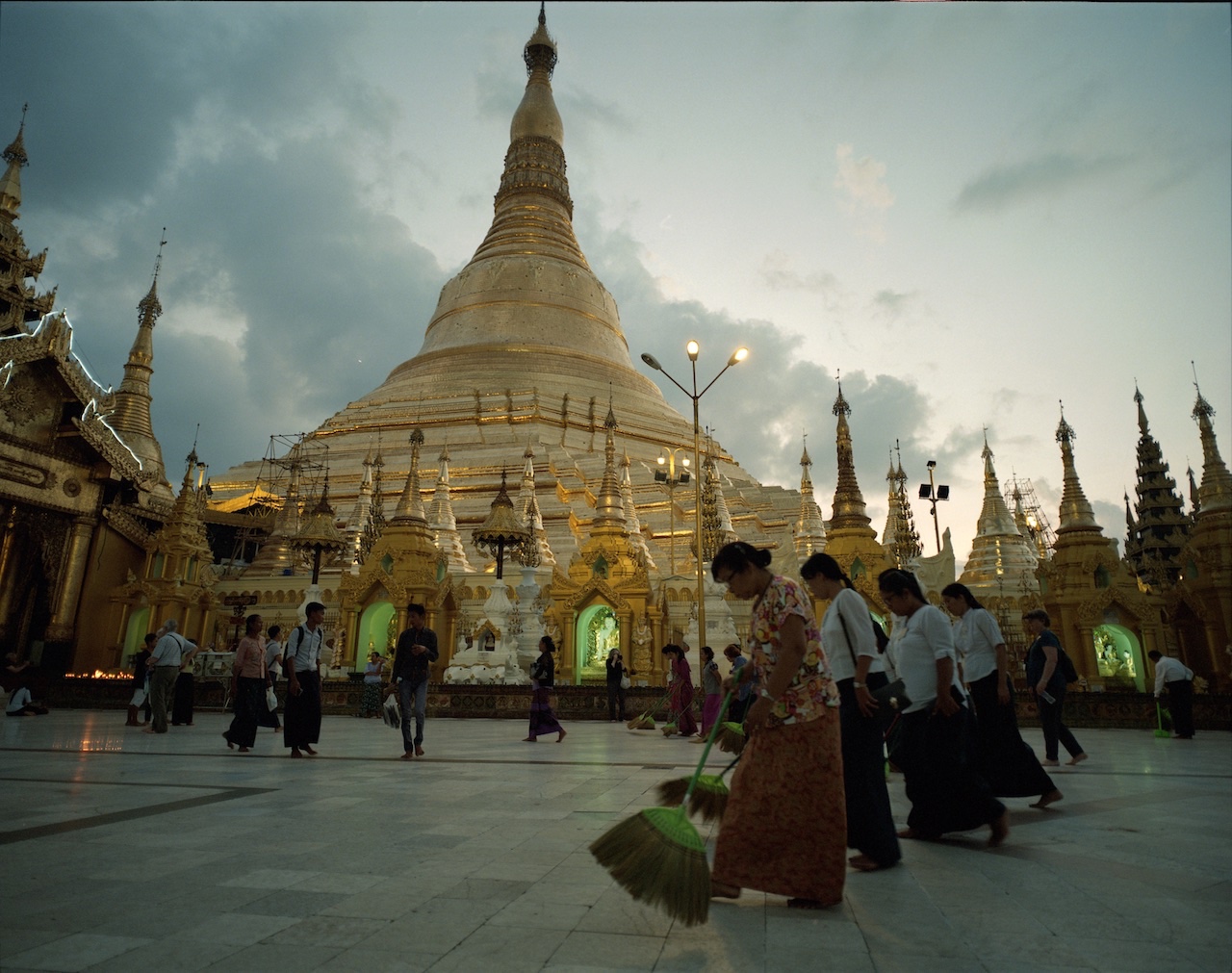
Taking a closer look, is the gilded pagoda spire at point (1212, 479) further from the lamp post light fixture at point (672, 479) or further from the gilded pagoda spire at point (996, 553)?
the lamp post light fixture at point (672, 479)

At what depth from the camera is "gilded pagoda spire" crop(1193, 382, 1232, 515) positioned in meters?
20.7

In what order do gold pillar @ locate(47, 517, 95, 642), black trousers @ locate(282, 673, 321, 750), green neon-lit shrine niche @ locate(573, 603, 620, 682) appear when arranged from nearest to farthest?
1. black trousers @ locate(282, 673, 321, 750)
2. green neon-lit shrine niche @ locate(573, 603, 620, 682)
3. gold pillar @ locate(47, 517, 95, 642)

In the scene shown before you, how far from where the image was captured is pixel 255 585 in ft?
97.4

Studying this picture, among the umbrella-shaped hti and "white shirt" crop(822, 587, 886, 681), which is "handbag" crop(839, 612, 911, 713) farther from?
the umbrella-shaped hti

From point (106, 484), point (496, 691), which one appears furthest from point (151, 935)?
point (106, 484)

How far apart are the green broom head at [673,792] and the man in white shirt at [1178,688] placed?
11.7 meters

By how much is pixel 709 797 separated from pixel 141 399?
141ft

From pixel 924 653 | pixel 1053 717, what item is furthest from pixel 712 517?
pixel 924 653

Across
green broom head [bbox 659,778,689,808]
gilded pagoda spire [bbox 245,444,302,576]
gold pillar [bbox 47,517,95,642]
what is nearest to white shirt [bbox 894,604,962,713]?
green broom head [bbox 659,778,689,808]

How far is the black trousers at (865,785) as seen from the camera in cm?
397

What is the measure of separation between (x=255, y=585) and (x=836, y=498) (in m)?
21.1

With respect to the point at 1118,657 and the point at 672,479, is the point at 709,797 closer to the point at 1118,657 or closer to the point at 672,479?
the point at 1118,657

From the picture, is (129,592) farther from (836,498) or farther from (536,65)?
(536,65)

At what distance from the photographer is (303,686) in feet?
29.6
